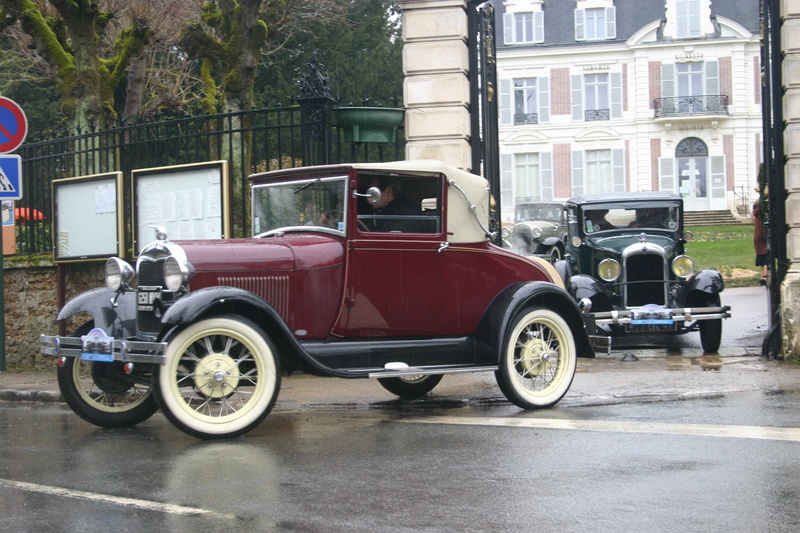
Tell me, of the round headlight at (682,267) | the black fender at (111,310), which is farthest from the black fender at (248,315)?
the round headlight at (682,267)

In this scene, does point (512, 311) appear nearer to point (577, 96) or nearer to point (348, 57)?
point (348, 57)

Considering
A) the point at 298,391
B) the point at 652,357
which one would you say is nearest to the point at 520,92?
the point at 652,357

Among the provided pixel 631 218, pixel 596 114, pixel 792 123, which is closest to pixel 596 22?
pixel 596 114

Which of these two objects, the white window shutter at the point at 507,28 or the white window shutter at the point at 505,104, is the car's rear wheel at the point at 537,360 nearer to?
the white window shutter at the point at 505,104

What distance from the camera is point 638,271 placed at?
43.2ft

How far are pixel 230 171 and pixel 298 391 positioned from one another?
8.78 ft

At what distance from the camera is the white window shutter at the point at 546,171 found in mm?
44500

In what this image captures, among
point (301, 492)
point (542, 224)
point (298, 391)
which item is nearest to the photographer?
point (301, 492)

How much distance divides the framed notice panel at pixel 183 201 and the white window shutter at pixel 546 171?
115ft

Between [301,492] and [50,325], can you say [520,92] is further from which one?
[301,492]

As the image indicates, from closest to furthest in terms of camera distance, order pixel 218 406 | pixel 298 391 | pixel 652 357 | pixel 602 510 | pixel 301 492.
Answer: pixel 602 510, pixel 301 492, pixel 218 406, pixel 298 391, pixel 652 357

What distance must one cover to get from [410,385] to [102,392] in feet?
8.26

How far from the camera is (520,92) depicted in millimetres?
44812

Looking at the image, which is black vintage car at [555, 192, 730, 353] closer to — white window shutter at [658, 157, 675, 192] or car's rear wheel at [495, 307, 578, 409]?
car's rear wheel at [495, 307, 578, 409]
